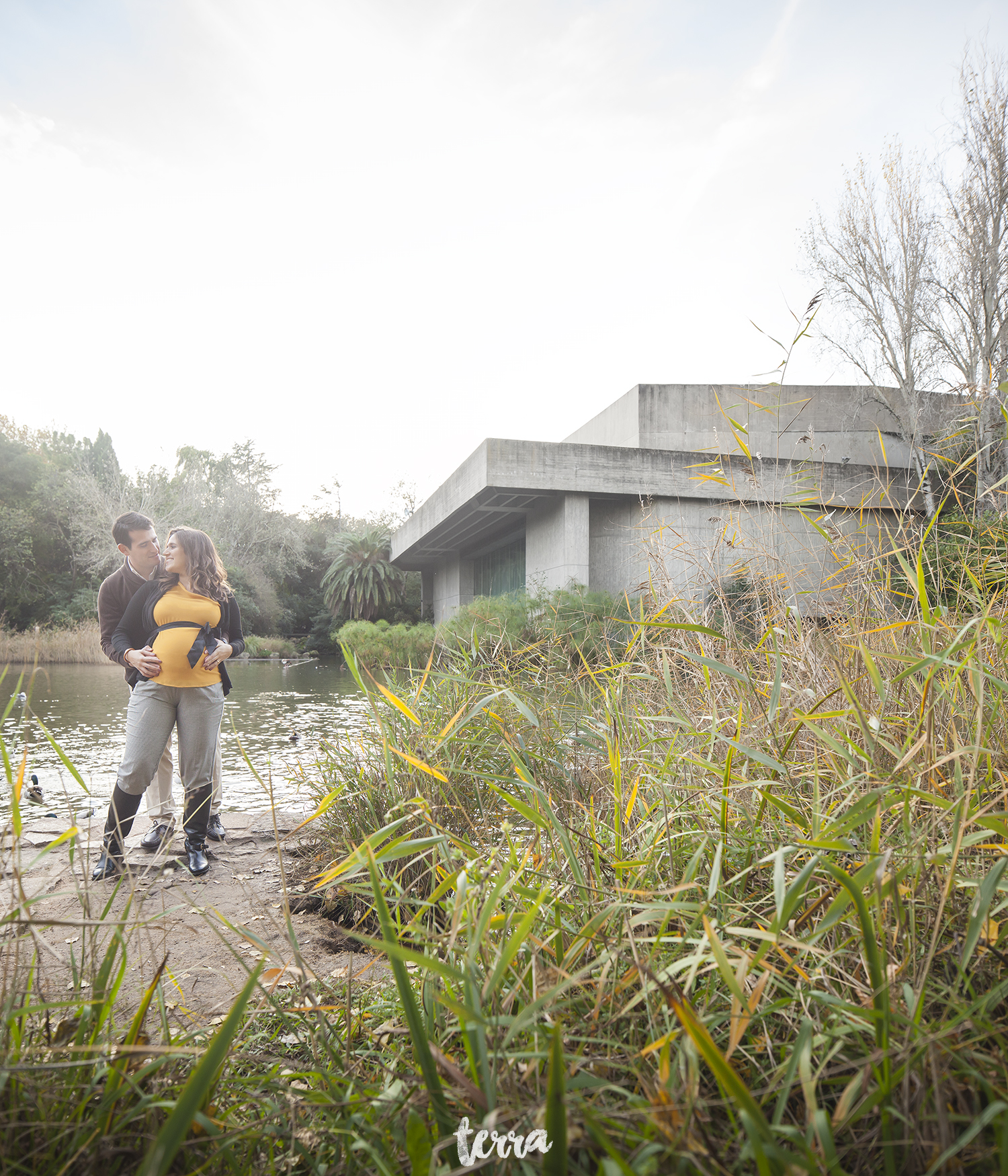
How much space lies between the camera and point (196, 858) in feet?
10.3

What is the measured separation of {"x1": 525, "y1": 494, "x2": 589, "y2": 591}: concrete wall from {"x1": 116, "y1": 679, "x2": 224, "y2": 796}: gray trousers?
33.5ft

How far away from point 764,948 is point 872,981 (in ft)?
0.48

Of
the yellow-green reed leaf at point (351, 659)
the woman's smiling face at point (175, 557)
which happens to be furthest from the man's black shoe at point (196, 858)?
the yellow-green reed leaf at point (351, 659)

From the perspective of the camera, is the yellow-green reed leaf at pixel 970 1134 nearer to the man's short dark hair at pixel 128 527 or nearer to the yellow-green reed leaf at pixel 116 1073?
the yellow-green reed leaf at pixel 116 1073

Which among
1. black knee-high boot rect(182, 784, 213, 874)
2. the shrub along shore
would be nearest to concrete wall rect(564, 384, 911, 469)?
black knee-high boot rect(182, 784, 213, 874)

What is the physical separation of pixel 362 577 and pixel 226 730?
21232 millimetres

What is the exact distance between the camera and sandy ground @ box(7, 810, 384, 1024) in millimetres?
1262

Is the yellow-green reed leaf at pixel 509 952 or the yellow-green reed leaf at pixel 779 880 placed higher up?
the yellow-green reed leaf at pixel 779 880

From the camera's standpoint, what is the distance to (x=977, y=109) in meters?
13.3

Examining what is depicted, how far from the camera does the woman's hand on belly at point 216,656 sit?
3.37m

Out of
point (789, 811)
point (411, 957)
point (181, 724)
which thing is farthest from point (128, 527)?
point (789, 811)

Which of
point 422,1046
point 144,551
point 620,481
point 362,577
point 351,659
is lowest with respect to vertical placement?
point 422,1046

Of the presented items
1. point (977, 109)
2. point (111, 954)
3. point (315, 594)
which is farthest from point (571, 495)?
point (315, 594)

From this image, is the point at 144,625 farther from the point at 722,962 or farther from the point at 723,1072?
the point at 723,1072
